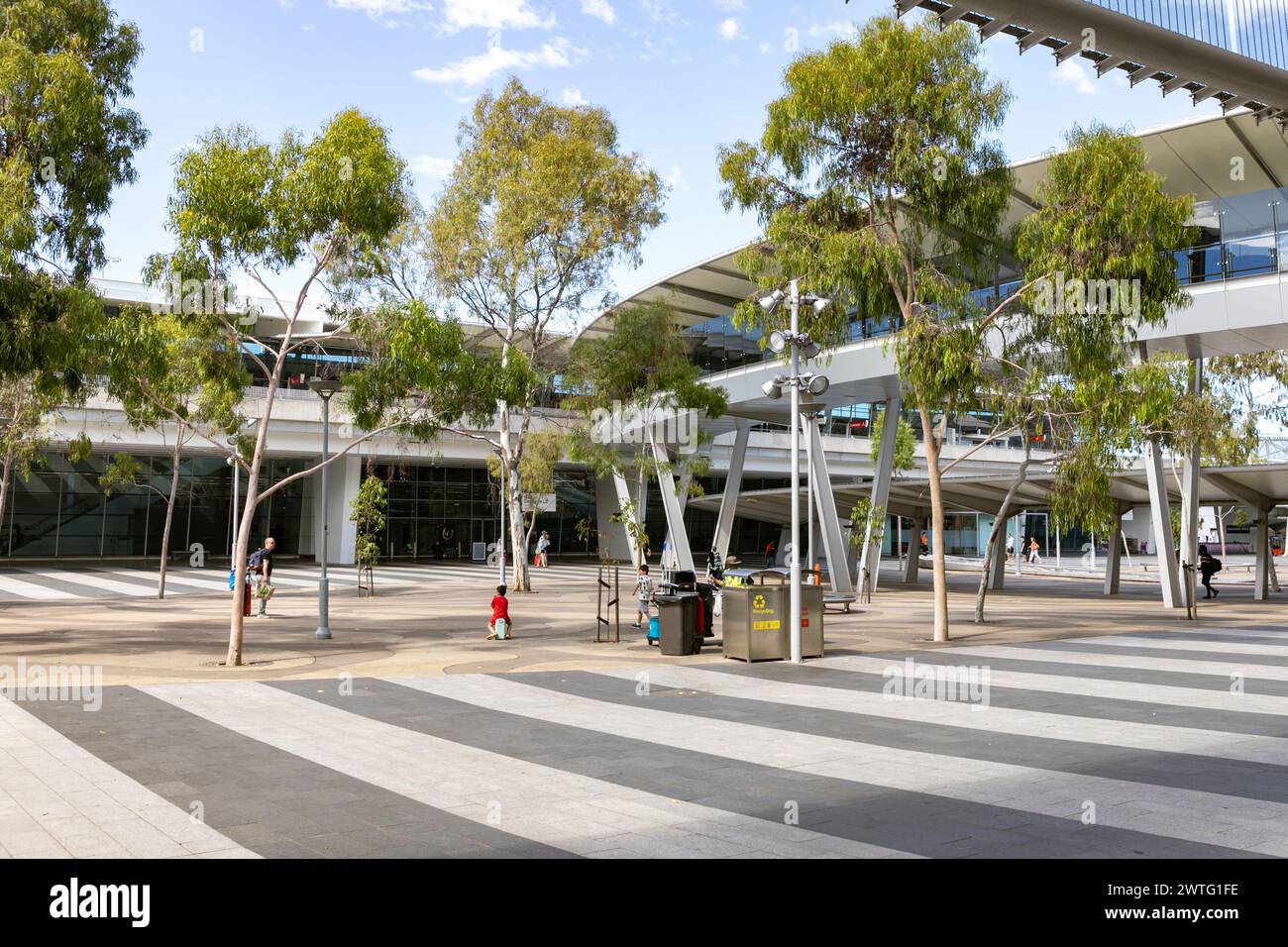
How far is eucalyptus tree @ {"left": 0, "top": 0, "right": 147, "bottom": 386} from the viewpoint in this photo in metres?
14.6

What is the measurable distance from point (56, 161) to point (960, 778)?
15.2m

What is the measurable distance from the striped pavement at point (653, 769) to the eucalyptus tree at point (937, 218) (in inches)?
245

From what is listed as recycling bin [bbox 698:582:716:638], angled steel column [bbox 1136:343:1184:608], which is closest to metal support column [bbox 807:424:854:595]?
angled steel column [bbox 1136:343:1184:608]

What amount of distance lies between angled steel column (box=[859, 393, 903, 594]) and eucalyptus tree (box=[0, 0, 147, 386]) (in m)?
21.3

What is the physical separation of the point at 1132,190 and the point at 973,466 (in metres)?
47.3

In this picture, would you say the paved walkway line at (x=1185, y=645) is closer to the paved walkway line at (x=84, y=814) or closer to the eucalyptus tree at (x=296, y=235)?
the eucalyptus tree at (x=296, y=235)

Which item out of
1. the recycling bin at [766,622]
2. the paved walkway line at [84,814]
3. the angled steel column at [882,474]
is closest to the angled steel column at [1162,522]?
the angled steel column at [882,474]

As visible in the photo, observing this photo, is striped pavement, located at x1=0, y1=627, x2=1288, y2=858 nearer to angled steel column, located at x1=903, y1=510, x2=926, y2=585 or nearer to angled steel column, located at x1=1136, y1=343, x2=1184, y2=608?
angled steel column, located at x1=1136, y1=343, x2=1184, y2=608

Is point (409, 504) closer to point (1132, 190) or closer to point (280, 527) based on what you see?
point (280, 527)

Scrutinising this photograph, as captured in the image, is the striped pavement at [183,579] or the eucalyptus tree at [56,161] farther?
the striped pavement at [183,579]

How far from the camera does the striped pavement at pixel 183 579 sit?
29.5 m

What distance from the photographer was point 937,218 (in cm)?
1822

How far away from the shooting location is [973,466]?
2446 inches

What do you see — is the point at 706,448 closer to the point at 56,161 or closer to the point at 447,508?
the point at 447,508
